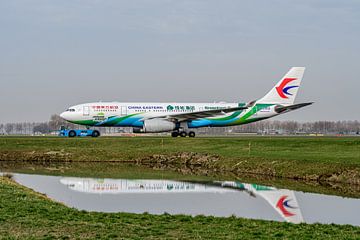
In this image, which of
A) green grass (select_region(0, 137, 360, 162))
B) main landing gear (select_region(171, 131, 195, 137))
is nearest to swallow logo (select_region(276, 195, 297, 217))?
green grass (select_region(0, 137, 360, 162))

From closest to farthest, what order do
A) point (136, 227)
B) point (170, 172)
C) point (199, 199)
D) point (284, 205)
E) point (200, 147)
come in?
point (136, 227)
point (284, 205)
point (199, 199)
point (170, 172)
point (200, 147)

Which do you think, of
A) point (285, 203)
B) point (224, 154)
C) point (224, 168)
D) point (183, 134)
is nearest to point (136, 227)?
point (285, 203)

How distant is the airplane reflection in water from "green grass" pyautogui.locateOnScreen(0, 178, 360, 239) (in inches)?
265

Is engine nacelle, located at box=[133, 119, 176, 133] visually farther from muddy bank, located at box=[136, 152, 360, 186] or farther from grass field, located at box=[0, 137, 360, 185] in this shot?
muddy bank, located at box=[136, 152, 360, 186]

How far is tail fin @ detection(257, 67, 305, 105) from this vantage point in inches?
2437

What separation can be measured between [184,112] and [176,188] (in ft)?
103

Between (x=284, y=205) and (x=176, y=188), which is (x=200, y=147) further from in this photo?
(x=284, y=205)

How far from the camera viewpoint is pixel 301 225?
15.0 m

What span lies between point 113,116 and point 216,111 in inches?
415

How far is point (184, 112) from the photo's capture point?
191ft

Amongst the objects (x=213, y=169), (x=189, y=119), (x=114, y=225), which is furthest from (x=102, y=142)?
(x=114, y=225)

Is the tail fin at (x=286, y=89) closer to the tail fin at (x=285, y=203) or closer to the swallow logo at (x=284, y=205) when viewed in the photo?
the tail fin at (x=285, y=203)

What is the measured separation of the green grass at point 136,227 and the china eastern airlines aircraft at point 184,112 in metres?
39.3

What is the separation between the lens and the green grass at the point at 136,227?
12578 millimetres
